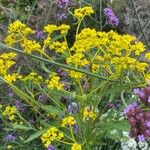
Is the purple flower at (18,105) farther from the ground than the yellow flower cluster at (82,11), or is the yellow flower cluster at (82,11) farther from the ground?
the yellow flower cluster at (82,11)

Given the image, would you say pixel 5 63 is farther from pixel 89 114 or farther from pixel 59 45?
pixel 89 114

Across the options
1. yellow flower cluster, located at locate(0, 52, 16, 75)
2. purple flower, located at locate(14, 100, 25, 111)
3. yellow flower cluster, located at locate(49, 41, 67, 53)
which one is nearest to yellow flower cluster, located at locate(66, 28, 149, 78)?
yellow flower cluster, located at locate(49, 41, 67, 53)

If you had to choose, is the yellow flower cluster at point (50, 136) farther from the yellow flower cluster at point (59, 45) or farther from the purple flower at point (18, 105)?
the purple flower at point (18, 105)

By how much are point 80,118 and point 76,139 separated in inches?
5.6

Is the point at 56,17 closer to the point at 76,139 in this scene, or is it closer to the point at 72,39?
the point at 72,39

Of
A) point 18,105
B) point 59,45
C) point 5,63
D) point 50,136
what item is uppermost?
point 59,45

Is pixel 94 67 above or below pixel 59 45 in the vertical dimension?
below

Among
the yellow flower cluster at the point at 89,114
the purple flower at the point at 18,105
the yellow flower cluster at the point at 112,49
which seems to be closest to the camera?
the yellow flower cluster at the point at 112,49

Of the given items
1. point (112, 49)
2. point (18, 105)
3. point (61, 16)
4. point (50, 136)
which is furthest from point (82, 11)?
point (61, 16)

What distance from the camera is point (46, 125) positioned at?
2617mm

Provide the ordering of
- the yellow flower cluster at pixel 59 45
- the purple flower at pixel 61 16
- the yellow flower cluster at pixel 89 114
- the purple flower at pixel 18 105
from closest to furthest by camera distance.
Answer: the yellow flower cluster at pixel 59 45 < the yellow flower cluster at pixel 89 114 < the purple flower at pixel 18 105 < the purple flower at pixel 61 16

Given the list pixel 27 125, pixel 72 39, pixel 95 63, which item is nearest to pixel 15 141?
pixel 27 125

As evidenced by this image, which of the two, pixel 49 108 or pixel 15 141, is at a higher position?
pixel 49 108

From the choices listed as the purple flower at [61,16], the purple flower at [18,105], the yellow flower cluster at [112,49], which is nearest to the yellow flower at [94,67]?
the yellow flower cluster at [112,49]
